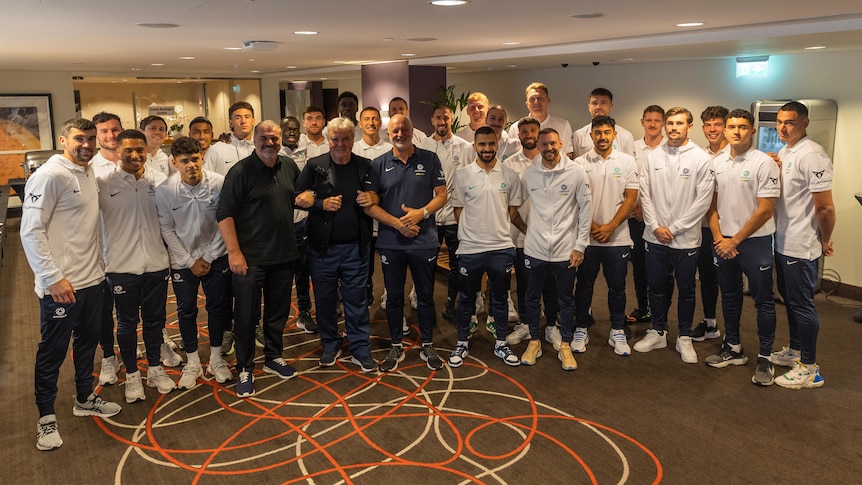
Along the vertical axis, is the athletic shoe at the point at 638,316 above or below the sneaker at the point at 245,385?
above

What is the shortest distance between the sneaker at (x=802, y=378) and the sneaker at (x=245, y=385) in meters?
3.41

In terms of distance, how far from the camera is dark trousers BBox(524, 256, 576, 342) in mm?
4723

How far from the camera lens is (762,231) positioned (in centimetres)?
442

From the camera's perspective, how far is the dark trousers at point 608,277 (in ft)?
16.1

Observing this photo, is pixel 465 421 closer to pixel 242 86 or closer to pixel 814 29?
pixel 814 29

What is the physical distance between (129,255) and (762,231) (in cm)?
396

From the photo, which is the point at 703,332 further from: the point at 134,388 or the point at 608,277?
the point at 134,388

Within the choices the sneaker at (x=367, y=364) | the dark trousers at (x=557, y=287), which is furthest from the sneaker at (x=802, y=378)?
the sneaker at (x=367, y=364)

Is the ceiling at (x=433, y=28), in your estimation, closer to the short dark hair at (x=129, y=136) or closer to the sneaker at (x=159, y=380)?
the short dark hair at (x=129, y=136)

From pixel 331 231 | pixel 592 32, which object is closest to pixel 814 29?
pixel 592 32

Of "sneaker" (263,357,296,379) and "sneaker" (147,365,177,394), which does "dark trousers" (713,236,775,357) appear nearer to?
"sneaker" (263,357,296,379)

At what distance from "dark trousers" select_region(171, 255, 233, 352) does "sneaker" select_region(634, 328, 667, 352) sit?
2.97 metres

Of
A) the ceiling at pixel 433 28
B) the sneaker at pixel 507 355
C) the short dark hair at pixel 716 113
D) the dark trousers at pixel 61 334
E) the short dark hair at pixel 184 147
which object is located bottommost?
the sneaker at pixel 507 355

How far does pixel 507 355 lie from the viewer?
4812 millimetres
